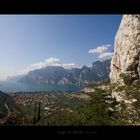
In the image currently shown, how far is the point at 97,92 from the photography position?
150ft

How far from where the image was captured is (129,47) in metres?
77.3

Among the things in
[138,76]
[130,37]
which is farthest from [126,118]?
[130,37]

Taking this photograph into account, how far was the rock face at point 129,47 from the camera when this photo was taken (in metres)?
73.4

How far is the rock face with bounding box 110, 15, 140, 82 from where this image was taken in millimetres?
73438

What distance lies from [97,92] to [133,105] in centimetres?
756
